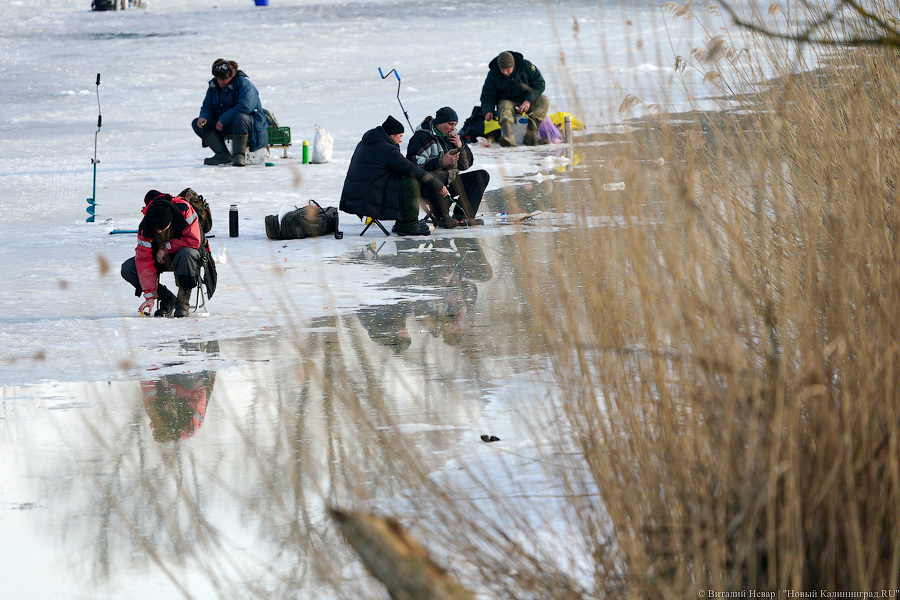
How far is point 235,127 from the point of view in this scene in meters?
12.7

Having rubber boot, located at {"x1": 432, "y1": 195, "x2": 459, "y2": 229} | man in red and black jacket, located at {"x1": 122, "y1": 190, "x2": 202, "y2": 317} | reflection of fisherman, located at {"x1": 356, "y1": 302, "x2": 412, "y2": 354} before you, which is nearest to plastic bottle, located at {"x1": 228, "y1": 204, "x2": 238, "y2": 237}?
rubber boot, located at {"x1": 432, "y1": 195, "x2": 459, "y2": 229}

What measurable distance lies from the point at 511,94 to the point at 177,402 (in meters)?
9.82

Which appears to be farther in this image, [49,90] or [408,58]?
[408,58]

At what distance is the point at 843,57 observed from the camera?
4281mm

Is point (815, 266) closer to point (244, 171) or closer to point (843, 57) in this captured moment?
point (843, 57)

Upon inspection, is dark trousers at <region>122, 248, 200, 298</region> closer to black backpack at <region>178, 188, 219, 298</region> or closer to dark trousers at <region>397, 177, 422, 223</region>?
black backpack at <region>178, 188, 219, 298</region>

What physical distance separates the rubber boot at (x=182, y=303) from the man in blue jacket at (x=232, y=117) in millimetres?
6181

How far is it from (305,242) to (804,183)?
6519 mm

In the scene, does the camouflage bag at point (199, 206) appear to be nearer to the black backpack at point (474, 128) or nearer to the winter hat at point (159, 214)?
the winter hat at point (159, 214)

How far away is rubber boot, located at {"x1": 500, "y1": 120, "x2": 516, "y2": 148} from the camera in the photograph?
551 inches

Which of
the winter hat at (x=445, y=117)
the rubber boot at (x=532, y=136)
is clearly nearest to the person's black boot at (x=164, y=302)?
the winter hat at (x=445, y=117)

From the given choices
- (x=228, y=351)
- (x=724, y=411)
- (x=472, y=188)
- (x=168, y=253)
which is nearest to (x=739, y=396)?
(x=724, y=411)

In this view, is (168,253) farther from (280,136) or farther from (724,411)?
(280,136)

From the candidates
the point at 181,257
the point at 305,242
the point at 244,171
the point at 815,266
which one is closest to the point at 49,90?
the point at 244,171
